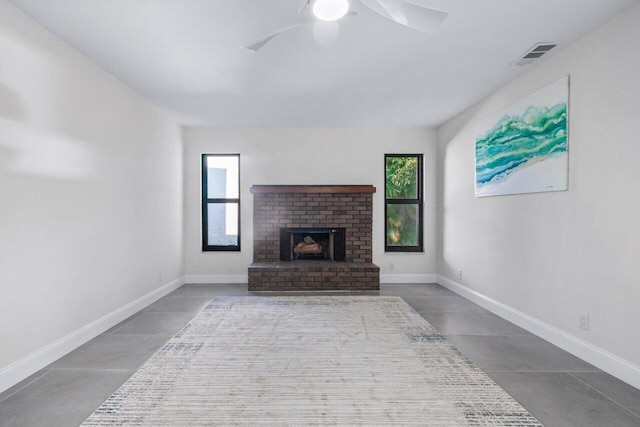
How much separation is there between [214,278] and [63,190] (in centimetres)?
289

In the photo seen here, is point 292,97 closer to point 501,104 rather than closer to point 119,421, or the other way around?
point 501,104

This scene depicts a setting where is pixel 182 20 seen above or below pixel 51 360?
above

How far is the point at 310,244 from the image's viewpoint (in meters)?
5.25

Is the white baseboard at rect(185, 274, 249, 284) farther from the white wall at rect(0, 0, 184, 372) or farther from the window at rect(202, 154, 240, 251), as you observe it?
the white wall at rect(0, 0, 184, 372)

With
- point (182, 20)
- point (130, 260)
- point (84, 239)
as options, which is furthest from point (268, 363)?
point (182, 20)

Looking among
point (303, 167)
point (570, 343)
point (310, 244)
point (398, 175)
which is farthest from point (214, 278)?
point (570, 343)

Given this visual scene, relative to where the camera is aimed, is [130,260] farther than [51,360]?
Yes

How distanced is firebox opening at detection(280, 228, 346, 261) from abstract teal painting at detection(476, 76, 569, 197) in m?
2.28

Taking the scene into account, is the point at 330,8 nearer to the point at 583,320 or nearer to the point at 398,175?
the point at 583,320

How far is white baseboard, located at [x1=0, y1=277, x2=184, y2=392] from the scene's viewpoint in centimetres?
207

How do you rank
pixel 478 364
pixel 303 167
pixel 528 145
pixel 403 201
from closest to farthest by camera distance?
pixel 478 364 → pixel 528 145 → pixel 303 167 → pixel 403 201

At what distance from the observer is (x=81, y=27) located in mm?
2354

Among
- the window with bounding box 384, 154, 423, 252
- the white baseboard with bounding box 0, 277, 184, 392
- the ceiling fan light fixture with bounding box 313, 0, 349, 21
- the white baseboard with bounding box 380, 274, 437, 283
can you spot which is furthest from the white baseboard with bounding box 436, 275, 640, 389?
the white baseboard with bounding box 0, 277, 184, 392

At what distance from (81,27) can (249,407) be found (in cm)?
287
